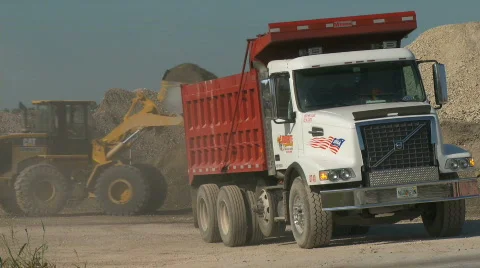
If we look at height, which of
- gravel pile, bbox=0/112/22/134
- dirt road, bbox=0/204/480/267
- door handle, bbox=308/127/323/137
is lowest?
dirt road, bbox=0/204/480/267

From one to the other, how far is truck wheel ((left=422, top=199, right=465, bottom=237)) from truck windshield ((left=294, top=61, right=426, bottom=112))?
163 centimetres

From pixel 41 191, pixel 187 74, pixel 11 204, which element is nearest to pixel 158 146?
pixel 187 74

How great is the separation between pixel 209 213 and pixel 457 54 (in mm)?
66428

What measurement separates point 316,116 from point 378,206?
1674 millimetres

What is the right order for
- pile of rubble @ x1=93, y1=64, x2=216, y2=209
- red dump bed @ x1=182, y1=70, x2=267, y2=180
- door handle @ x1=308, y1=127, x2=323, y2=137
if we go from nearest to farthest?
1. door handle @ x1=308, y1=127, x2=323, y2=137
2. red dump bed @ x1=182, y1=70, x2=267, y2=180
3. pile of rubble @ x1=93, y1=64, x2=216, y2=209

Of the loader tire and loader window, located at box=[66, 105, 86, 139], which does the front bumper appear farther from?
loader window, located at box=[66, 105, 86, 139]

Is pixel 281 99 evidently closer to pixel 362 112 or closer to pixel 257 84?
pixel 257 84

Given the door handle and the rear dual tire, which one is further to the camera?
the rear dual tire

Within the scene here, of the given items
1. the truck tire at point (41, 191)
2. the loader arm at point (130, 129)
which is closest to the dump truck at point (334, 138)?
the truck tire at point (41, 191)

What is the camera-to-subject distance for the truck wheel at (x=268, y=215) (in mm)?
18344

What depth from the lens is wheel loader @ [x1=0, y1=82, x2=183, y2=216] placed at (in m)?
29.4

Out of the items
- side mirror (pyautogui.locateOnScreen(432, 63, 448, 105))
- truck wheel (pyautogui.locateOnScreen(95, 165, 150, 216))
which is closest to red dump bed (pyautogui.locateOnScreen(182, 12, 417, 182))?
side mirror (pyautogui.locateOnScreen(432, 63, 448, 105))

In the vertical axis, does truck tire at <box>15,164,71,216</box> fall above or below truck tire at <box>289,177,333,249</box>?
above

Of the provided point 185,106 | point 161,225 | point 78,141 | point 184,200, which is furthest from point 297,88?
point 184,200
